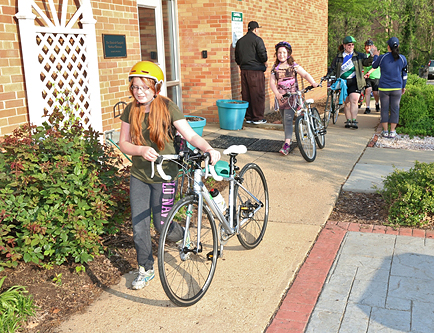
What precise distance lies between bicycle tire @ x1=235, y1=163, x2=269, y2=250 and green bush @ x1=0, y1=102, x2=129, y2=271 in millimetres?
1155

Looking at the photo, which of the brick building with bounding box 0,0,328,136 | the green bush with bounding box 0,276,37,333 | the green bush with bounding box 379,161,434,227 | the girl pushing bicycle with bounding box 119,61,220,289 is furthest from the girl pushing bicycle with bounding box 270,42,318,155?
the green bush with bounding box 0,276,37,333

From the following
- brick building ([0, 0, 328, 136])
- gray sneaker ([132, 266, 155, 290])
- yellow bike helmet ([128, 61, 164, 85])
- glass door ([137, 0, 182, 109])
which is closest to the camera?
yellow bike helmet ([128, 61, 164, 85])

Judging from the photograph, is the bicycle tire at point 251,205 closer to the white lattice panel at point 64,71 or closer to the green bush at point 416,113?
the white lattice panel at point 64,71

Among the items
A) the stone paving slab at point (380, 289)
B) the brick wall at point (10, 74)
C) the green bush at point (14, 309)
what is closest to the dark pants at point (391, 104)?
the stone paving slab at point (380, 289)

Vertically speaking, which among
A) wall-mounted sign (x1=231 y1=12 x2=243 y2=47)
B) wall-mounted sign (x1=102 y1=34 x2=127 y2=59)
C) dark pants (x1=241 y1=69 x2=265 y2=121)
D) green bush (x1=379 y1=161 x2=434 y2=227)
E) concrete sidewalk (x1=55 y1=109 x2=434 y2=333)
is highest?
wall-mounted sign (x1=231 y1=12 x2=243 y2=47)

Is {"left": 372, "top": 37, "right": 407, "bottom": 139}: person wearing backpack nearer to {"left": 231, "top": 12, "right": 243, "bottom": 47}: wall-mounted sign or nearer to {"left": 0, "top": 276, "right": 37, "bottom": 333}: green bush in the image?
{"left": 231, "top": 12, "right": 243, "bottom": 47}: wall-mounted sign

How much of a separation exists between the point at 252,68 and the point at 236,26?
3.47 feet

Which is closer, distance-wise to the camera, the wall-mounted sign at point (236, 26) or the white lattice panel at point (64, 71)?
the white lattice panel at point (64, 71)

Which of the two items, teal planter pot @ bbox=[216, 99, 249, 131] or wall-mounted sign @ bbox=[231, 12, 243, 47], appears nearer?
teal planter pot @ bbox=[216, 99, 249, 131]

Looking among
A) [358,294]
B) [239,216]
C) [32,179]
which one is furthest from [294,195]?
[32,179]

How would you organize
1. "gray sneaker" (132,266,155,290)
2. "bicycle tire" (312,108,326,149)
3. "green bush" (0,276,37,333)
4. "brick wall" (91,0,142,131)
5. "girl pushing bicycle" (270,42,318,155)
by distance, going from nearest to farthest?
"green bush" (0,276,37,333) → "gray sneaker" (132,266,155,290) → "brick wall" (91,0,142,131) → "girl pushing bicycle" (270,42,318,155) → "bicycle tire" (312,108,326,149)

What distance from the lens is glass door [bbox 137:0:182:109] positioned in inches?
357

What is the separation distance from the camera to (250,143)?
29.4ft

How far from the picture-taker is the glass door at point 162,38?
9.06 metres
